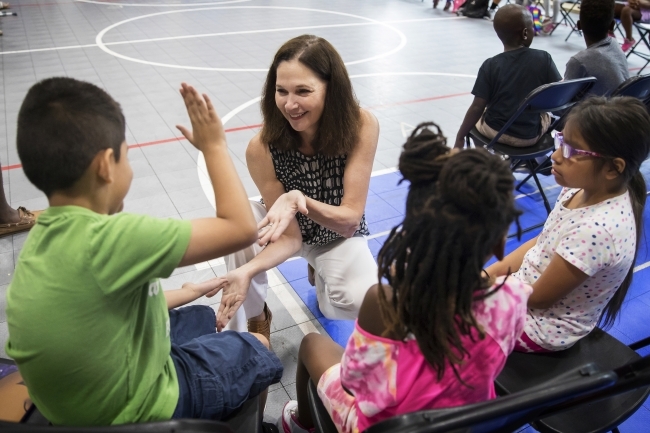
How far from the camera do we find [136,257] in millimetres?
1051

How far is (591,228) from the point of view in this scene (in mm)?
1522

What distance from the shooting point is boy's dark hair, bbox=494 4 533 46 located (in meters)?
3.34

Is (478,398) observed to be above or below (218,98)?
above

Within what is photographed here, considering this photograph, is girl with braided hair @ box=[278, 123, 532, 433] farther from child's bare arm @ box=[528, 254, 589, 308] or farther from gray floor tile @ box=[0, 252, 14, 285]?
gray floor tile @ box=[0, 252, 14, 285]

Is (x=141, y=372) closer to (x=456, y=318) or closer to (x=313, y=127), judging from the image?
(x=456, y=318)

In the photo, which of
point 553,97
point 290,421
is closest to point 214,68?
point 553,97

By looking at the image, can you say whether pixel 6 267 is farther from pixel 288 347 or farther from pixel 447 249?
pixel 447 249

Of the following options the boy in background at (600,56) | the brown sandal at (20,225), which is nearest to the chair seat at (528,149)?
the boy in background at (600,56)

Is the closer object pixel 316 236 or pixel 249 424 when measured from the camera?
pixel 249 424

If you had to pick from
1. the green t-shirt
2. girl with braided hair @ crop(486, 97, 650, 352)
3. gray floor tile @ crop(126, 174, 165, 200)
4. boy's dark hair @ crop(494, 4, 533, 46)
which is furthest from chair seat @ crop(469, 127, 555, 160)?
the green t-shirt

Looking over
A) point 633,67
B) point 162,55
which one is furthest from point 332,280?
point 633,67

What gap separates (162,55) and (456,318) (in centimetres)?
657

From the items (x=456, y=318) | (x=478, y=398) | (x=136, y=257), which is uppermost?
(x=136, y=257)

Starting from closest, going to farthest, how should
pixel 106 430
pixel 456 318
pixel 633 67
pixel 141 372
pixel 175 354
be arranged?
1. pixel 106 430
2. pixel 456 318
3. pixel 141 372
4. pixel 175 354
5. pixel 633 67
